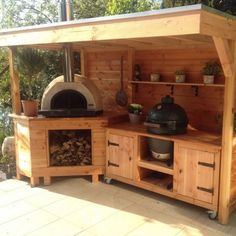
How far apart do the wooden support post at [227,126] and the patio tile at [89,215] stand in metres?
1.16

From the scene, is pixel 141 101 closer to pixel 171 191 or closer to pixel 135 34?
pixel 171 191

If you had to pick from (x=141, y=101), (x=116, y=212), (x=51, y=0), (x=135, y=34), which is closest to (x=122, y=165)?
(x=116, y=212)

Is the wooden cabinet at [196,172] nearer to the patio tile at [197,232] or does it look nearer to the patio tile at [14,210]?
the patio tile at [197,232]

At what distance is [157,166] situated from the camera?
11.7ft

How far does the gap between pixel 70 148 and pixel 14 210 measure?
45.2 inches

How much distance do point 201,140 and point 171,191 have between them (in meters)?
0.69

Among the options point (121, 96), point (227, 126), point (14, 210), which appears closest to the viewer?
point (227, 126)

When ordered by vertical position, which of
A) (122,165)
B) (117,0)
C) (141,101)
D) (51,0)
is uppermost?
(51,0)

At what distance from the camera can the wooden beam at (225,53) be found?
2592 millimetres

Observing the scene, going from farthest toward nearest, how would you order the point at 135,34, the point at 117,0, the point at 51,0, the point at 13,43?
1. the point at 51,0
2. the point at 117,0
3. the point at 13,43
4. the point at 135,34

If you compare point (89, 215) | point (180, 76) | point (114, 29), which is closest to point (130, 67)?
point (180, 76)

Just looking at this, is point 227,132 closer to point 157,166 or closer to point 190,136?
point 190,136

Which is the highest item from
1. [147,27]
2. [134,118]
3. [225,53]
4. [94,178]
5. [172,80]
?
[147,27]

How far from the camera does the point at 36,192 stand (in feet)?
12.6
